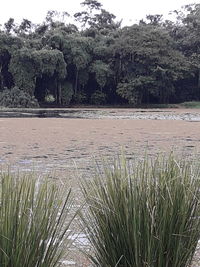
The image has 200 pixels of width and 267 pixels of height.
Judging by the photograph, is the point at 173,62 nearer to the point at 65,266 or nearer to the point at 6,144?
the point at 6,144

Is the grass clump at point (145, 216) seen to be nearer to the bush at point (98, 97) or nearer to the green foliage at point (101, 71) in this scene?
the green foliage at point (101, 71)

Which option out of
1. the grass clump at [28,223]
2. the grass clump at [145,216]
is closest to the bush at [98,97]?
the grass clump at [145,216]

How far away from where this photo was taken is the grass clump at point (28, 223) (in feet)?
3.92

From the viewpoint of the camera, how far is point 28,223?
A: 1.24 meters

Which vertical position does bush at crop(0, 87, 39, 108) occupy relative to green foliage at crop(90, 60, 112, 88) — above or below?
below

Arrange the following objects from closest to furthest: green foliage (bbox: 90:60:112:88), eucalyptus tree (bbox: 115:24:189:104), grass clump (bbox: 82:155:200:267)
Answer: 1. grass clump (bbox: 82:155:200:267)
2. green foliage (bbox: 90:60:112:88)
3. eucalyptus tree (bbox: 115:24:189:104)

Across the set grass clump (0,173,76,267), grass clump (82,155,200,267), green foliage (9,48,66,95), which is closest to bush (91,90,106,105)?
green foliage (9,48,66,95)

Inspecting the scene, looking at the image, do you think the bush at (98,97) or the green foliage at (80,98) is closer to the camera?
the green foliage at (80,98)

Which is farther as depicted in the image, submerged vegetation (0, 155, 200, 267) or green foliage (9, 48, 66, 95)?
green foliage (9, 48, 66, 95)

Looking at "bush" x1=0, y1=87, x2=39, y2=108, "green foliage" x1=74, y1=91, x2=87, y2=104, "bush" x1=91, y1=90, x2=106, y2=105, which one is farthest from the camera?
"bush" x1=91, y1=90, x2=106, y2=105

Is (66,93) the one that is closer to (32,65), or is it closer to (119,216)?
(32,65)

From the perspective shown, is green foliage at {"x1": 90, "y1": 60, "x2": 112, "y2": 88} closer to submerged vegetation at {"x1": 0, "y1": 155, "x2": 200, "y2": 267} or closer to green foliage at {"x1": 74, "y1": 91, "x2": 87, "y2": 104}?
green foliage at {"x1": 74, "y1": 91, "x2": 87, "y2": 104}

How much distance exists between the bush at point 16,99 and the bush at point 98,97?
466cm

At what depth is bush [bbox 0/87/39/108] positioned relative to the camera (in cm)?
2358
